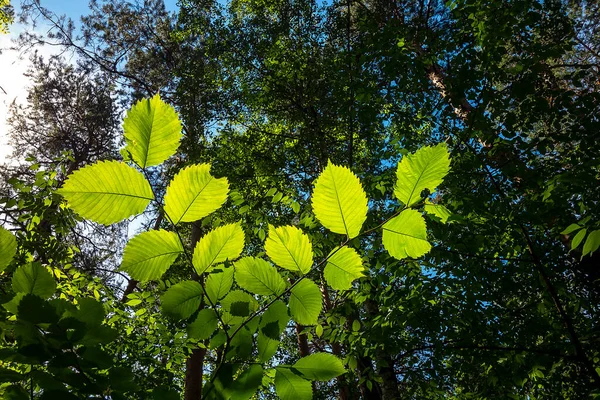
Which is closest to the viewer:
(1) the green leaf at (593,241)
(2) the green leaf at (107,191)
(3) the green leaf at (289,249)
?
(2) the green leaf at (107,191)

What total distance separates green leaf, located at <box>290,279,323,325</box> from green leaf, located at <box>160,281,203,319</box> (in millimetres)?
167

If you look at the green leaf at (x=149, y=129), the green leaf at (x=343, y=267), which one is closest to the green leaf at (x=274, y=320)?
the green leaf at (x=343, y=267)

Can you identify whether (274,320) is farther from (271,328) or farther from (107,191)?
(107,191)

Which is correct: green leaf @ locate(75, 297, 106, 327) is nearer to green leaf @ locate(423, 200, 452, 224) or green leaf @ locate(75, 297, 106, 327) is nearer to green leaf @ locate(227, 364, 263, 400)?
green leaf @ locate(227, 364, 263, 400)

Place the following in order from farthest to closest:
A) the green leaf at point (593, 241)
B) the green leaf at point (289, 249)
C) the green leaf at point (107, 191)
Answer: the green leaf at point (593, 241), the green leaf at point (289, 249), the green leaf at point (107, 191)

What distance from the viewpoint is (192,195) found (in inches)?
20.9

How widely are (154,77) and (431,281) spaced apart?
45.2ft

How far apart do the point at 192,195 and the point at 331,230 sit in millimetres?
224

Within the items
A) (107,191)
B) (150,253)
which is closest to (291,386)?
(150,253)

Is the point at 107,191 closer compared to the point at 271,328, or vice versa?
the point at 107,191

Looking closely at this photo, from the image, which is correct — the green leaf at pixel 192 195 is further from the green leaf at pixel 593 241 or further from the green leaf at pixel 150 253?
the green leaf at pixel 593 241

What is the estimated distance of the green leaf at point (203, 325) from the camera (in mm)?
647

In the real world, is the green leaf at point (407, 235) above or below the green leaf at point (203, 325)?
above

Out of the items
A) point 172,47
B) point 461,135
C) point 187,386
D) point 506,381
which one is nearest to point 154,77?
point 172,47
